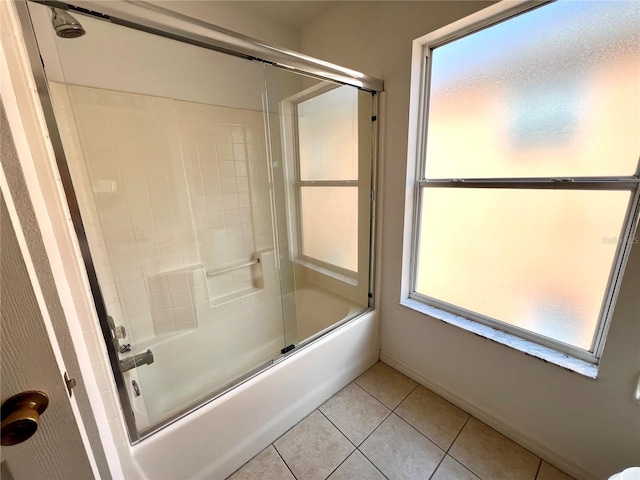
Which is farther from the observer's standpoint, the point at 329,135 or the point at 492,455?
Result: the point at 329,135

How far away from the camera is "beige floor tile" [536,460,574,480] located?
1.23 meters

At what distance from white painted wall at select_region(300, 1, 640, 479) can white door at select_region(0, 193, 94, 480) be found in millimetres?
1627

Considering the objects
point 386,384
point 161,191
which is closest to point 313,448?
point 386,384

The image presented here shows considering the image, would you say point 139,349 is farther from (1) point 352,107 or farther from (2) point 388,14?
(2) point 388,14

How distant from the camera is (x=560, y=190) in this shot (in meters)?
1.17

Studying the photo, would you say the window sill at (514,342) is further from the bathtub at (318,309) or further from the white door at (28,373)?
the white door at (28,373)

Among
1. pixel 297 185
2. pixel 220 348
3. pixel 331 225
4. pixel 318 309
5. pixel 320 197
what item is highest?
pixel 297 185

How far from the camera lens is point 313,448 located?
4.55 feet

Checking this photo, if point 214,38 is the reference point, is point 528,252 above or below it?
below

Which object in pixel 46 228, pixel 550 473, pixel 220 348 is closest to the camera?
pixel 46 228

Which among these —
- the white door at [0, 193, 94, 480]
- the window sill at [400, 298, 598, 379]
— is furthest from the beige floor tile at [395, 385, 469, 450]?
the white door at [0, 193, 94, 480]

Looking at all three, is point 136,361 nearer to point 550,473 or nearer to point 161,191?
point 161,191

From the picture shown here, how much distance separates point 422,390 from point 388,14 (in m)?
2.33

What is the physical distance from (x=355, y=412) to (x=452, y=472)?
1.77 feet
